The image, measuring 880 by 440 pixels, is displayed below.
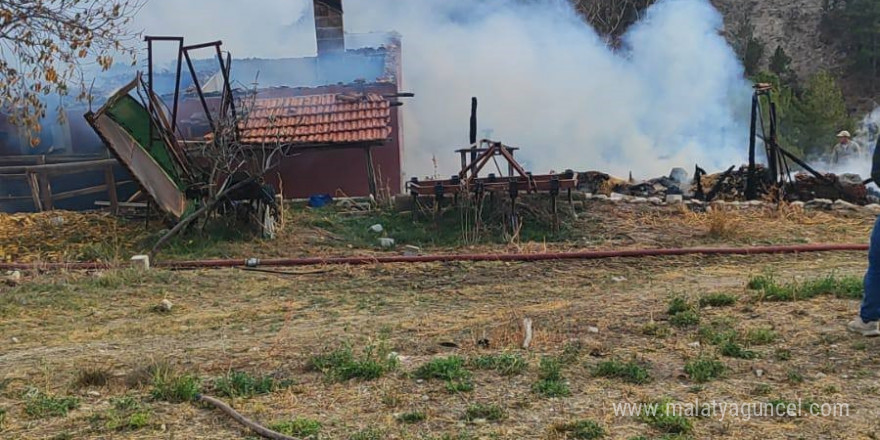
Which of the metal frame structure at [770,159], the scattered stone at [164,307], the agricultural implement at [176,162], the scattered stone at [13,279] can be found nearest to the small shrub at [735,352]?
the scattered stone at [164,307]

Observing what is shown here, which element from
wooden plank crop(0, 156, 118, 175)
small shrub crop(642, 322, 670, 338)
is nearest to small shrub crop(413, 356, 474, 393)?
small shrub crop(642, 322, 670, 338)

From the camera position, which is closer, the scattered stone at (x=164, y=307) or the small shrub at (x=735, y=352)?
the small shrub at (x=735, y=352)

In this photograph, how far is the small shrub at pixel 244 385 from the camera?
439 centimetres

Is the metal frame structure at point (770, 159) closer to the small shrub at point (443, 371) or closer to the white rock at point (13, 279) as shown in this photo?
the small shrub at point (443, 371)

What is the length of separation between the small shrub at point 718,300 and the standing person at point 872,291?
1.10 meters

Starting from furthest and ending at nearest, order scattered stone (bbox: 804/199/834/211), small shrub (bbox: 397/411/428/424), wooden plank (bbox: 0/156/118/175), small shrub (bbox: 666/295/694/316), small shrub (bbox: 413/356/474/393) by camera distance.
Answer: wooden plank (bbox: 0/156/118/175) < scattered stone (bbox: 804/199/834/211) < small shrub (bbox: 666/295/694/316) < small shrub (bbox: 413/356/474/393) < small shrub (bbox: 397/411/428/424)

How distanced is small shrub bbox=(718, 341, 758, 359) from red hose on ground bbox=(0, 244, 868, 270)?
Answer: 4.25 m

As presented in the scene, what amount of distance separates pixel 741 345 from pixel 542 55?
67.4ft

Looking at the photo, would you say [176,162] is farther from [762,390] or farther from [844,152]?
[844,152]

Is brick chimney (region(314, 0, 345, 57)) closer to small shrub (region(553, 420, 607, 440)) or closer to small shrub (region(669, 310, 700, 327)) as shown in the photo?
small shrub (region(669, 310, 700, 327))

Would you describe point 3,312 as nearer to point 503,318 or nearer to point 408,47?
point 503,318

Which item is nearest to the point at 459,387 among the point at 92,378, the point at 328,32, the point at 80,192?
the point at 92,378

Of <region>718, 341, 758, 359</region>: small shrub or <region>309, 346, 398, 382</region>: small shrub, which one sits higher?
<region>718, 341, 758, 359</region>: small shrub

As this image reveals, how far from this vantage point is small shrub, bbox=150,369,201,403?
14.2 ft
